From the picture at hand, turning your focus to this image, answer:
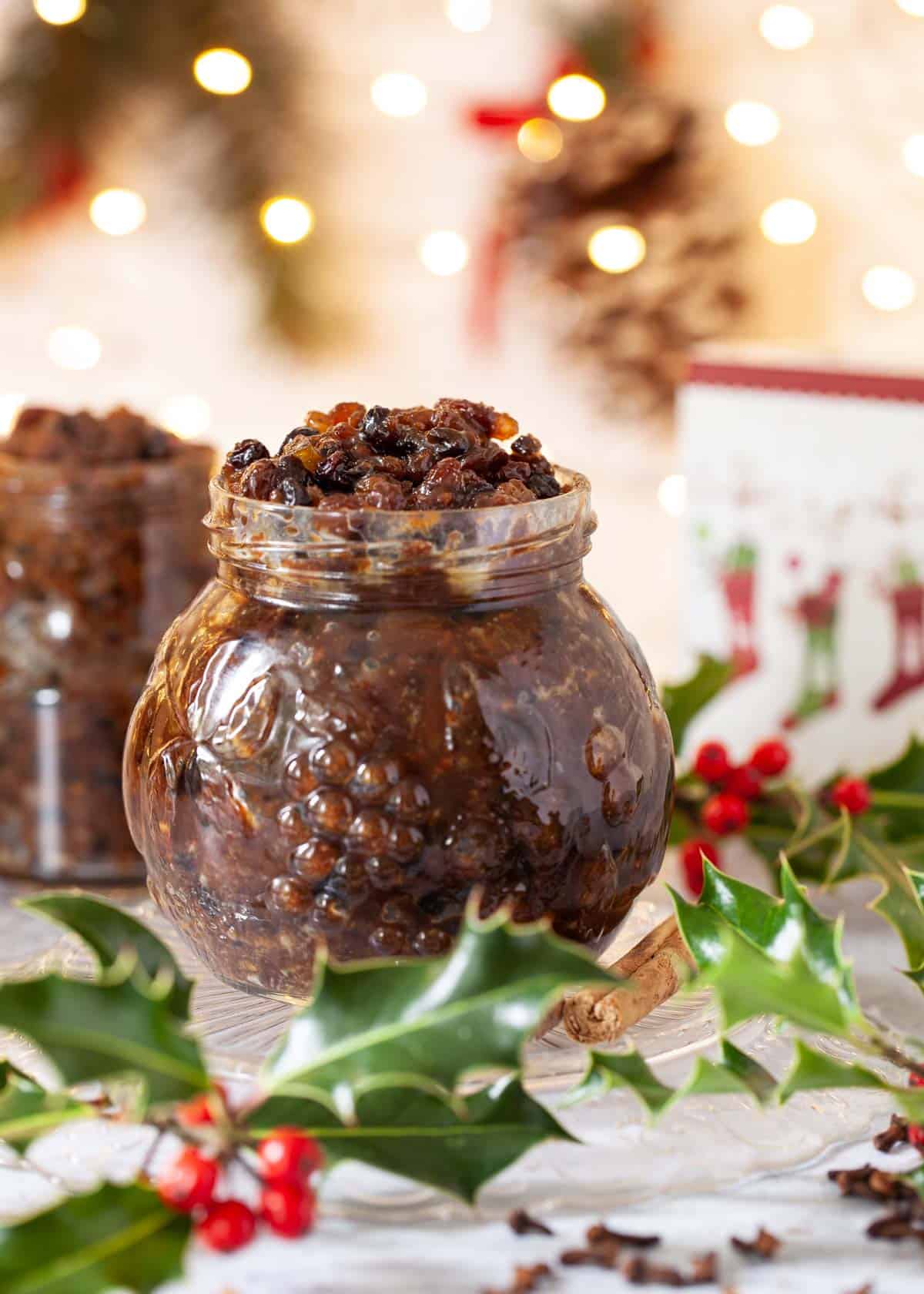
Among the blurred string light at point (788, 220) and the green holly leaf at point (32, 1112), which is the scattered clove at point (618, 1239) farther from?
the blurred string light at point (788, 220)

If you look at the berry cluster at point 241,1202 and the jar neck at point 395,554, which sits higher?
the jar neck at point 395,554

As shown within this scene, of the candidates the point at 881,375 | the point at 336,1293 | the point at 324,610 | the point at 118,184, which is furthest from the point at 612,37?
the point at 336,1293

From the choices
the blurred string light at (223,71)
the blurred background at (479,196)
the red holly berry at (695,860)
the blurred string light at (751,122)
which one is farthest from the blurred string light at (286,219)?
the red holly berry at (695,860)

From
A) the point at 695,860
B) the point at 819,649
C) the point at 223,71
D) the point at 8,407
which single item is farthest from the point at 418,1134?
the point at 8,407

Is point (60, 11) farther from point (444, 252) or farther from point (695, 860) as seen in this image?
point (695, 860)

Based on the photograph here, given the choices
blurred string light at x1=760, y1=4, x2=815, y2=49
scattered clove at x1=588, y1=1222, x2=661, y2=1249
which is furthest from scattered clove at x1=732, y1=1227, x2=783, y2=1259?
blurred string light at x1=760, y1=4, x2=815, y2=49

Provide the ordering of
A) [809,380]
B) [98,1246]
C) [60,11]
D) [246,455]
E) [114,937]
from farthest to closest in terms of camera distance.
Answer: [60,11]
[809,380]
[246,455]
[114,937]
[98,1246]
